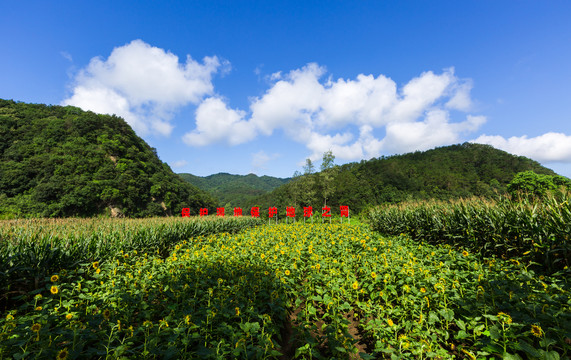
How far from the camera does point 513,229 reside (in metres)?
4.93

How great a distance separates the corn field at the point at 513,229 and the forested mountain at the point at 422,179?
20.6 metres

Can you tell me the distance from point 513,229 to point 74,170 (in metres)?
41.0

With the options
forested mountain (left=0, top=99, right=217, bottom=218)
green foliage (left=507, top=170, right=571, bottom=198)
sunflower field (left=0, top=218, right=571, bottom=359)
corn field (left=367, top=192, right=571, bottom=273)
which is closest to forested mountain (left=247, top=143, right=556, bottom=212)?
green foliage (left=507, top=170, right=571, bottom=198)

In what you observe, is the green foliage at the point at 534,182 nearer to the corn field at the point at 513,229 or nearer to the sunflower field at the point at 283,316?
the corn field at the point at 513,229

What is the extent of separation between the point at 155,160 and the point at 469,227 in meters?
49.0

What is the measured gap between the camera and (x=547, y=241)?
4199mm

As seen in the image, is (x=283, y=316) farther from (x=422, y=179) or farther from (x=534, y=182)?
(x=422, y=179)

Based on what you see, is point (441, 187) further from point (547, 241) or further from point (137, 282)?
point (137, 282)

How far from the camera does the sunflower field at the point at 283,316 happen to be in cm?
189

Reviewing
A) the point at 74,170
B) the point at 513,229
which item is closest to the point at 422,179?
the point at 513,229

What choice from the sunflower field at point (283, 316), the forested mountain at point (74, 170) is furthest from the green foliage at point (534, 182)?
the forested mountain at point (74, 170)

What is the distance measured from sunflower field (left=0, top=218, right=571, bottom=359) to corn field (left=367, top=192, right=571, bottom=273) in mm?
986

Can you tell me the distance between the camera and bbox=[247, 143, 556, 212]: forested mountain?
4000cm

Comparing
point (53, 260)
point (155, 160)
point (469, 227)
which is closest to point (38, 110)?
point (155, 160)
